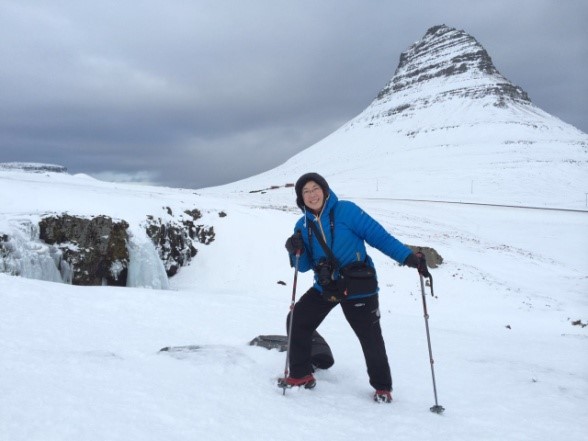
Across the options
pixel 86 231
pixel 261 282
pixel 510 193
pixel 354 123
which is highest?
pixel 354 123

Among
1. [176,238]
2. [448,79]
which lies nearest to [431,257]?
[176,238]

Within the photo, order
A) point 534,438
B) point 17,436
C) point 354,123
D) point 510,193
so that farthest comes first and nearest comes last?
point 354,123, point 510,193, point 534,438, point 17,436

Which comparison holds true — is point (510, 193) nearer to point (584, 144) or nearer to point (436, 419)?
point (584, 144)

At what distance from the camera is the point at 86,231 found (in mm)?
11211

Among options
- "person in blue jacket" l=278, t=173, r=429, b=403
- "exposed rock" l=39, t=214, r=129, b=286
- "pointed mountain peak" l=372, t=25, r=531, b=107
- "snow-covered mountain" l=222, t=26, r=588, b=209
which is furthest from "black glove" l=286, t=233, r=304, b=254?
"pointed mountain peak" l=372, t=25, r=531, b=107

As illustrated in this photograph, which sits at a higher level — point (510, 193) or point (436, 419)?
point (510, 193)

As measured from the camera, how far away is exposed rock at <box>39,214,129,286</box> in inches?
420

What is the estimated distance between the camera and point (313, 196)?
178 inches

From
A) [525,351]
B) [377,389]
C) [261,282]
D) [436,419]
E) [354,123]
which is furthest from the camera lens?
[354,123]

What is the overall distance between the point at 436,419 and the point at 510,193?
185ft

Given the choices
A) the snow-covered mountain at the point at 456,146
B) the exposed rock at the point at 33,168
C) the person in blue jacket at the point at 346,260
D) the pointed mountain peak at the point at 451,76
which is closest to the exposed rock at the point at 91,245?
the person in blue jacket at the point at 346,260

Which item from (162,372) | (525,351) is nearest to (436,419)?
(162,372)

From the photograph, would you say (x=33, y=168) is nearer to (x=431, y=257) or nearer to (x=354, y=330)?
(x=431, y=257)

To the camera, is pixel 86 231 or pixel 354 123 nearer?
pixel 86 231
